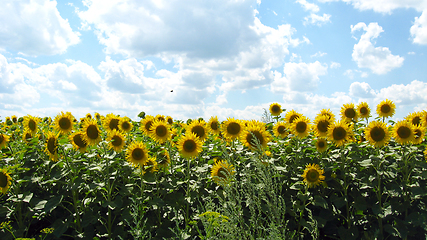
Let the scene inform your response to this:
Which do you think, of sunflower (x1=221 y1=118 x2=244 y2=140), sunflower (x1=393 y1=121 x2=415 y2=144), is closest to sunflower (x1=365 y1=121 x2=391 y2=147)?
sunflower (x1=393 y1=121 x2=415 y2=144)

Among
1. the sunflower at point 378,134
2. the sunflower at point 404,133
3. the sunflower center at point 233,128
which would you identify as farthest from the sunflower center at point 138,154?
the sunflower at point 404,133

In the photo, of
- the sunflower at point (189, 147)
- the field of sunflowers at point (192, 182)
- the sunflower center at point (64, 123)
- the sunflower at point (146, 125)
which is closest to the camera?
the field of sunflowers at point (192, 182)

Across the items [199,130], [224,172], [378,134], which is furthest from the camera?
[199,130]

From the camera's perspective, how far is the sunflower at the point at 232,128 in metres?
5.29

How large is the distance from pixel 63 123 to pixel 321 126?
4.95 meters

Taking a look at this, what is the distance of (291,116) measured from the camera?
19.9 ft

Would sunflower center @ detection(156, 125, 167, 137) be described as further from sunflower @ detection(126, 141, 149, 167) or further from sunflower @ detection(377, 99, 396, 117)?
sunflower @ detection(377, 99, 396, 117)

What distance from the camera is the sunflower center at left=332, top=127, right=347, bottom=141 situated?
16.0ft

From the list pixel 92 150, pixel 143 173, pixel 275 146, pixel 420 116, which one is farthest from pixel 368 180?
pixel 92 150

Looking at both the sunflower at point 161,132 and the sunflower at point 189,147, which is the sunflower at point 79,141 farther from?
the sunflower at point 189,147

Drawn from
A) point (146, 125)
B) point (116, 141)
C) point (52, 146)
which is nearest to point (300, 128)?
point (146, 125)

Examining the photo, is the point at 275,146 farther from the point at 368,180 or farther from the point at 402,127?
the point at 402,127

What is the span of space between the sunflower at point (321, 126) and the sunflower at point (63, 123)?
4747 millimetres

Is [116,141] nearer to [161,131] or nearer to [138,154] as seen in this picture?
[138,154]
